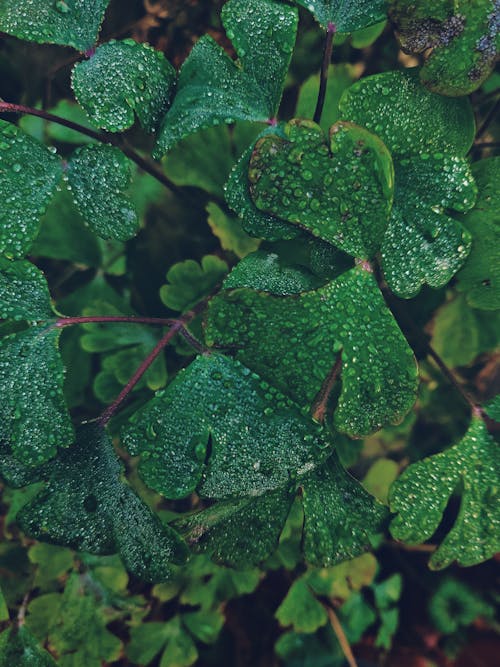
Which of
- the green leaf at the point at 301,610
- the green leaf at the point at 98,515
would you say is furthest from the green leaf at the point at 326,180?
the green leaf at the point at 301,610

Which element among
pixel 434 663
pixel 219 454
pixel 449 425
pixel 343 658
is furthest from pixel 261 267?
pixel 434 663

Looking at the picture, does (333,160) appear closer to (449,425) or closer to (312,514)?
(312,514)

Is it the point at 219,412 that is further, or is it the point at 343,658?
the point at 343,658

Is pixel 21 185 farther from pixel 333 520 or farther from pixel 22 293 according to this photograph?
pixel 333 520

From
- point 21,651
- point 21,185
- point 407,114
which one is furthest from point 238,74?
point 21,651

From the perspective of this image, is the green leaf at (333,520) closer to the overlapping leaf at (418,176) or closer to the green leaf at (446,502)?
the green leaf at (446,502)

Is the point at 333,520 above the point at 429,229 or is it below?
below
